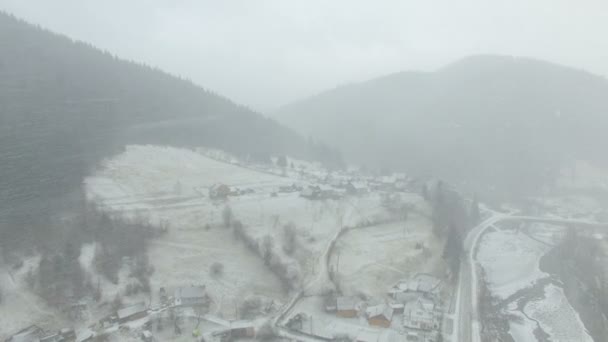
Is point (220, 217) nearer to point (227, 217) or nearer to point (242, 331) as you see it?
point (227, 217)

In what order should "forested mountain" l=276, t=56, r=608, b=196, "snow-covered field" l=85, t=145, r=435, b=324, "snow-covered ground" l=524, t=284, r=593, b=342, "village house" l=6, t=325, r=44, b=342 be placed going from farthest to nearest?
"forested mountain" l=276, t=56, r=608, b=196 → "snow-covered field" l=85, t=145, r=435, b=324 → "snow-covered ground" l=524, t=284, r=593, b=342 → "village house" l=6, t=325, r=44, b=342

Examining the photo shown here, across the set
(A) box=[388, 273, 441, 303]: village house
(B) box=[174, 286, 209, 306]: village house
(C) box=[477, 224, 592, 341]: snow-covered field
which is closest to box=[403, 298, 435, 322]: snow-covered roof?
(A) box=[388, 273, 441, 303]: village house

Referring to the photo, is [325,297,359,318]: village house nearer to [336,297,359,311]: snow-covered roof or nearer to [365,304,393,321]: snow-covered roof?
[336,297,359,311]: snow-covered roof

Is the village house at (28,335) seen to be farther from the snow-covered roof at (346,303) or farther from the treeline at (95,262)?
the snow-covered roof at (346,303)

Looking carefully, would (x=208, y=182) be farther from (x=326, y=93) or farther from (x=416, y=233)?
(x=326, y=93)

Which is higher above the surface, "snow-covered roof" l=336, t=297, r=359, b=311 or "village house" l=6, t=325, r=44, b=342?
"snow-covered roof" l=336, t=297, r=359, b=311

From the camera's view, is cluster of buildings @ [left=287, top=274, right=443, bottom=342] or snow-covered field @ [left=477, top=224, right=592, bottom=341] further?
snow-covered field @ [left=477, top=224, right=592, bottom=341]

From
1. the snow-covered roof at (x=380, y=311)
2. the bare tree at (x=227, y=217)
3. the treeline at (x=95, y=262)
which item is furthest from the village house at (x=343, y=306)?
the bare tree at (x=227, y=217)

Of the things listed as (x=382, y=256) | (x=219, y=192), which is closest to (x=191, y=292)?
(x=382, y=256)
